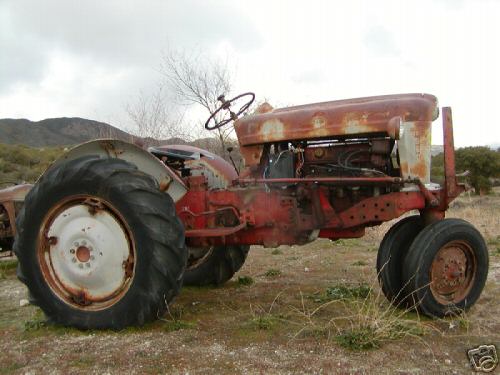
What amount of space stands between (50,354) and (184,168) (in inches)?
89.2

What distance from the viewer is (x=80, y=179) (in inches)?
157

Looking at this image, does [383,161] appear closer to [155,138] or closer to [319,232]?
[319,232]

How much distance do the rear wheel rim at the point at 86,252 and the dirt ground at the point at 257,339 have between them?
29 cm

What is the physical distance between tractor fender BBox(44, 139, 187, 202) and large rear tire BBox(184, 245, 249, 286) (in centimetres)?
113

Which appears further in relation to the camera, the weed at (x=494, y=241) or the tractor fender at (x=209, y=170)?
the weed at (x=494, y=241)

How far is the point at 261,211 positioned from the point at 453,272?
1565mm

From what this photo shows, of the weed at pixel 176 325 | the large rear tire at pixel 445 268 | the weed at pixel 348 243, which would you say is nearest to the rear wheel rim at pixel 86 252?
the weed at pixel 176 325

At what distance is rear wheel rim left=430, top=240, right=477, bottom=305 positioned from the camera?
4.12 m

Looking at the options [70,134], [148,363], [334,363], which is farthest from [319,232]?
[70,134]

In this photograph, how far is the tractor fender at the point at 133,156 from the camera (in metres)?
4.46

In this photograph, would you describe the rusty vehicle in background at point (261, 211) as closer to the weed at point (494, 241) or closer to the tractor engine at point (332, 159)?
the tractor engine at point (332, 159)

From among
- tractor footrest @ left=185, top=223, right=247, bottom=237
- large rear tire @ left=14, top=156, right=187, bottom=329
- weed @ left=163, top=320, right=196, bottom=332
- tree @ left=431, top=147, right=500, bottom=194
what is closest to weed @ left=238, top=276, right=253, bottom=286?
tractor footrest @ left=185, top=223, right=247, bottom=237

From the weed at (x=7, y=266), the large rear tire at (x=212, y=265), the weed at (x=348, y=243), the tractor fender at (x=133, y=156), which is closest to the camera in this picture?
the tractor fender at (x=133, y=156)

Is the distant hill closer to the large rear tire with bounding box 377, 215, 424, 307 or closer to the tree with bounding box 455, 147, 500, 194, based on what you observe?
the tree with bounding box 455, 147, 500, 194
